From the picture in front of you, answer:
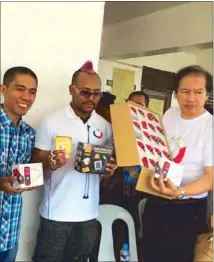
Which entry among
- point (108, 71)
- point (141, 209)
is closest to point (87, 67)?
point (108, 71)

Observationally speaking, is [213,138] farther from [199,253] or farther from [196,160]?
[199,253]

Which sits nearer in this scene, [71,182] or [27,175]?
[27,175]

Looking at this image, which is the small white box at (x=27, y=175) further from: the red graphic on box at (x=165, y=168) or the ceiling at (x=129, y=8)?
the ceiling at (x=129, y=8)

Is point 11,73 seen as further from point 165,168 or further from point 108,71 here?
point 165,168

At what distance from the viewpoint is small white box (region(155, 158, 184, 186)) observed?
2.43 feet

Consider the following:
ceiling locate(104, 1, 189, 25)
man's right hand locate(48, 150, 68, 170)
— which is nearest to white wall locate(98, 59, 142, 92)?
ceiling locate(104, 1, 189, 25)

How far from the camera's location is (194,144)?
831 millimetres

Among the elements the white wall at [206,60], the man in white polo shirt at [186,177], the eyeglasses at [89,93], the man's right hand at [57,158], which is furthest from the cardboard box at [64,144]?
the white wall at [206,60]

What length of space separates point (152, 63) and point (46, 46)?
0.27 meters

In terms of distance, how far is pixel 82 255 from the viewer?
0.94m

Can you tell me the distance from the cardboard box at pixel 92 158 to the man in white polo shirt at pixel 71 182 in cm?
7

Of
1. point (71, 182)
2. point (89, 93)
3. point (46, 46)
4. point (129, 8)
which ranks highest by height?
point (129, 8)

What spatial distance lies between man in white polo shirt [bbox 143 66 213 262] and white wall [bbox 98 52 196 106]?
0.15 feet

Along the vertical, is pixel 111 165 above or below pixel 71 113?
below
